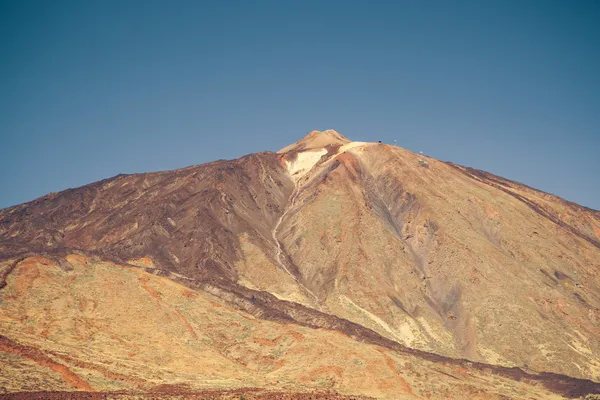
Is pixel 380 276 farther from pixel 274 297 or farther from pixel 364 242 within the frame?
pixel 274 297

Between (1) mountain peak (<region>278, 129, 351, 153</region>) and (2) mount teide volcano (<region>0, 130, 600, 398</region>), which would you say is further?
(1) mountain peak (<region>278, 129, 351, 153</region>)

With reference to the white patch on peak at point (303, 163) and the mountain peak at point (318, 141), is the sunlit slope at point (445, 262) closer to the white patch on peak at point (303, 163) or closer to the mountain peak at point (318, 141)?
the white patch on peak at point (303, 163)

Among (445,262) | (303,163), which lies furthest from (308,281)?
(303,163)

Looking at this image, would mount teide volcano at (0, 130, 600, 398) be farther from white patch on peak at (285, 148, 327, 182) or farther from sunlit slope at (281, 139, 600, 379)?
white patch on peak at (285, 148, 327, 182)

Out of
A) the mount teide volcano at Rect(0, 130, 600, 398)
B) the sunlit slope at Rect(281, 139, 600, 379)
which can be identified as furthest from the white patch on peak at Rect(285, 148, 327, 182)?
the sunlit slope at Rect(281, 139, 600, 379)

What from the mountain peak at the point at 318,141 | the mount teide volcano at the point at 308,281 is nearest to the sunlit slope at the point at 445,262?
the mount teide volcano at the point at 308,281
